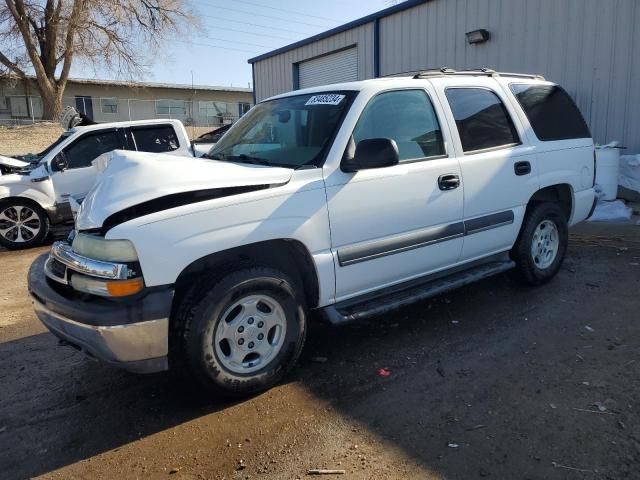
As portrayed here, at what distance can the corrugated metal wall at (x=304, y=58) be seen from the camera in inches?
521

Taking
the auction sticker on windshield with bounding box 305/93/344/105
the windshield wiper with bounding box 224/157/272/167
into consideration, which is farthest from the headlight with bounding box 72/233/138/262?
the auction sticker on windshield with bounding box 305/93/344/105

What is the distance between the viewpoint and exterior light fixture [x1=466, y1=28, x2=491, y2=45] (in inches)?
396

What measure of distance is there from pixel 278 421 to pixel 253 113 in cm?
264

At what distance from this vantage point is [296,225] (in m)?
3.18

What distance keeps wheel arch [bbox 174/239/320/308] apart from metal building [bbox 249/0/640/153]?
24.2 feet

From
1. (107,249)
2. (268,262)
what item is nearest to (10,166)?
(107,249)

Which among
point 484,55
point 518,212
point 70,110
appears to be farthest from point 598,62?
point 70,110

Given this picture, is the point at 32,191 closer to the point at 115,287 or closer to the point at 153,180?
the point at 153,180

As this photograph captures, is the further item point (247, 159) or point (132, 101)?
point (132, 101)

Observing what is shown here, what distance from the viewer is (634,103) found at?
8242mm

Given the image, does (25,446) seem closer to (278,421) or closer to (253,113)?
(278,421)

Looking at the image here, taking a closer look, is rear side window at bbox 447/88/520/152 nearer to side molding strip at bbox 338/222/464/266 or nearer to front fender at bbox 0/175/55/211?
side molding strip at bbox 338/222/464/266

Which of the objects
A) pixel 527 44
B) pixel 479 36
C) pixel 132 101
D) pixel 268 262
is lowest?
pixel 268 262

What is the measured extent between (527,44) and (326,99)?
735 centimetres
